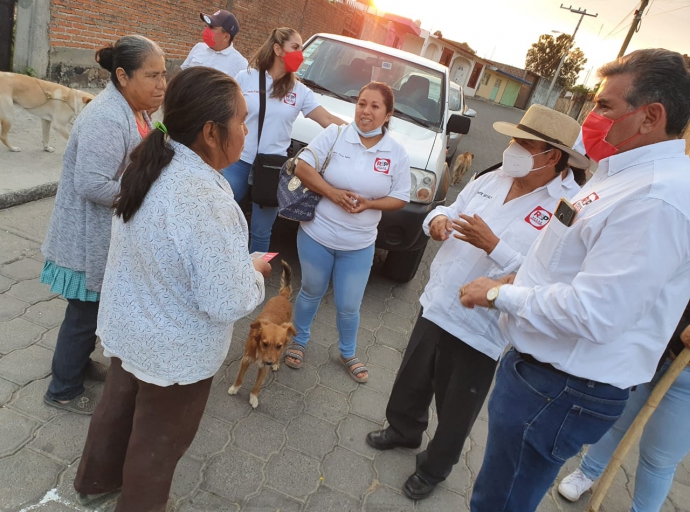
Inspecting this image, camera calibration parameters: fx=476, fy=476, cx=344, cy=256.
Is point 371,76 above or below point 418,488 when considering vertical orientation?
above

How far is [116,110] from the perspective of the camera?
2217 mm

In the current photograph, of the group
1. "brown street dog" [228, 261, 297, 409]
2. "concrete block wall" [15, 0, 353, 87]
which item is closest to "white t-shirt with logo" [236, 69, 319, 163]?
"brown street dog" [228, 261, 297, 409]

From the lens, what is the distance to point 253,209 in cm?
405

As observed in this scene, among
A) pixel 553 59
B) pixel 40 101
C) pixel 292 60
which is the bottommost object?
pixel 40 101

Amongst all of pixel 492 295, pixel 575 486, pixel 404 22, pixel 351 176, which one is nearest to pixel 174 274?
pixel 492 295

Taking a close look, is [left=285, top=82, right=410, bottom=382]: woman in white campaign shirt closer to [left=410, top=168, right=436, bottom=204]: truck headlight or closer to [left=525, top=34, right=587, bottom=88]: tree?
[left=410, top=168, right=436, bottom=204]: truck headlight

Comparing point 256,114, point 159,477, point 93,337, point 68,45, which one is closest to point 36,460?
point 93,337

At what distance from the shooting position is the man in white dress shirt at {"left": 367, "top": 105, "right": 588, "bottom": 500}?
2.22 metres

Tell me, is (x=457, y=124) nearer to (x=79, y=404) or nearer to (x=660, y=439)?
(x=660, y=439)

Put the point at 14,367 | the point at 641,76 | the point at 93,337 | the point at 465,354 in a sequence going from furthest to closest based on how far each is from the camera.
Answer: the point at 14,367 < the point at 93,337 < the point at 465,354 < the point at 641,76

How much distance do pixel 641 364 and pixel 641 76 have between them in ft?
3.25

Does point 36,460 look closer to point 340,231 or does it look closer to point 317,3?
point 340,231

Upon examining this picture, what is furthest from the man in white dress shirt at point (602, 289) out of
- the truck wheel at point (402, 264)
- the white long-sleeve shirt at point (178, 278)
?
the truck wheel at point (402, 264)

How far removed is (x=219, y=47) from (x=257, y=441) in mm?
3747
